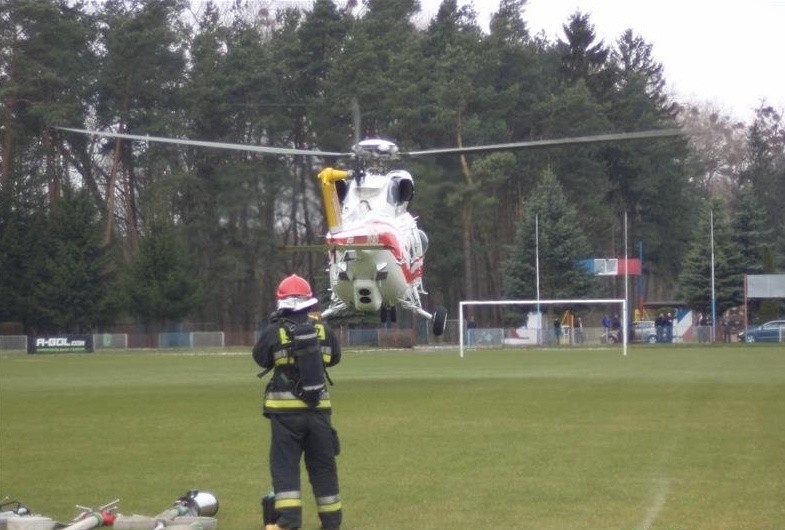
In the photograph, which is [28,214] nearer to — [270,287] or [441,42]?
[270,287]

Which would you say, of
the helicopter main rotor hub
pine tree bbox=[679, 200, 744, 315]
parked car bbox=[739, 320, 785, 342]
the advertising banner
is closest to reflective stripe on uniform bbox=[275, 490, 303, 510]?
the helicopter main rotor hub

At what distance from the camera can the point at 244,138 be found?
225ft

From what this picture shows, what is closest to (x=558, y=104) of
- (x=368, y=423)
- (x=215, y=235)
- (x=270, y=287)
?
(x=270, y=287)

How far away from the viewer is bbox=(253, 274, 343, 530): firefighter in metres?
10.6

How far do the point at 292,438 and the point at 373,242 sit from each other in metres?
16.9

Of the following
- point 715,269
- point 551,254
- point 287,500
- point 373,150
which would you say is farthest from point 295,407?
point 715,269

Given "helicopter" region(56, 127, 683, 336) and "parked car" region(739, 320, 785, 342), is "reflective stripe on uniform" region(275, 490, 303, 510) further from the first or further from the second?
"parked car" region(739, 320, 785, 342)

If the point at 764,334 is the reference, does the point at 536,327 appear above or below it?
above

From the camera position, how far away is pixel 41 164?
7594 centimetres

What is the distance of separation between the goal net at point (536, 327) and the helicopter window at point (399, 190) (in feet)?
96.6

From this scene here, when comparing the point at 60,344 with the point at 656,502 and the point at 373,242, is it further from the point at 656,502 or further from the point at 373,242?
the point at 656,502

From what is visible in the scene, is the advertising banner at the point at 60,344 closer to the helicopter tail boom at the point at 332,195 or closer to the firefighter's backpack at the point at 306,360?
the helicopter tail boom at the point at 332,195

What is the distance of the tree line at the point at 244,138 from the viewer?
67.3m

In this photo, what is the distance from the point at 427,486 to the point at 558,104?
6511cm
